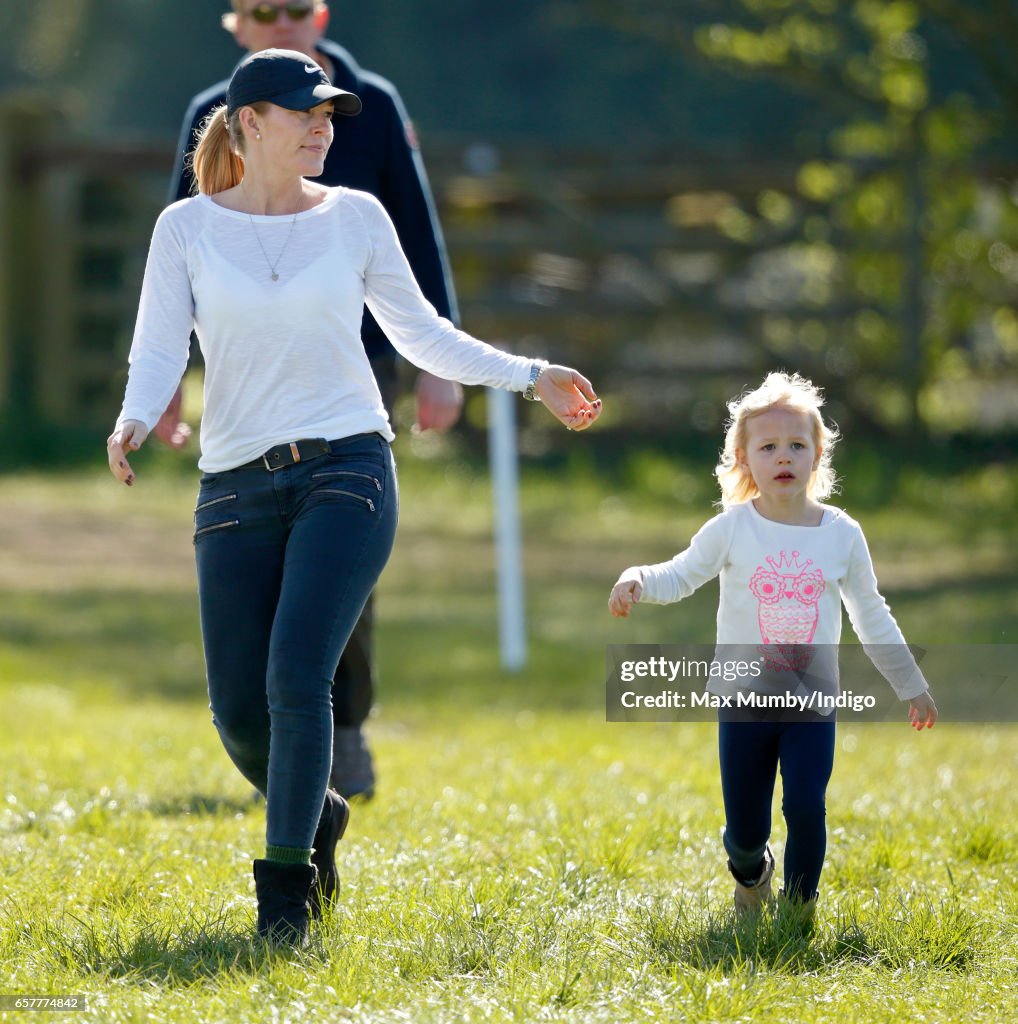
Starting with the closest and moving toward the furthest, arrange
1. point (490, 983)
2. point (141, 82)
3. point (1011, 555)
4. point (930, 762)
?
point (490, 983), point (930, 762), point (1011, 555), point (141, 82)

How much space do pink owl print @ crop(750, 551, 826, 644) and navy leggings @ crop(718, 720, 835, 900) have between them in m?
0.19

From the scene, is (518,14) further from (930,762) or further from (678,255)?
(930,762)

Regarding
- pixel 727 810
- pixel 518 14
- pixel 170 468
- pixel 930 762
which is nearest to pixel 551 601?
pixel 930 762

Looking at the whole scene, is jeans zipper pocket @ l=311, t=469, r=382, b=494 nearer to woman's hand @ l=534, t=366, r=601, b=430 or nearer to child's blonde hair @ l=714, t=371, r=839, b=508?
woman's hand @ l=534, t=366, r=601, b=430

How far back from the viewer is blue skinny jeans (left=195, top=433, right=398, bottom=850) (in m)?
3.51

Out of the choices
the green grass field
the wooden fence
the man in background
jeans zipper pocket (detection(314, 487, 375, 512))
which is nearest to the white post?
the green grass field

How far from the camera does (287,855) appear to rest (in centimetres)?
349

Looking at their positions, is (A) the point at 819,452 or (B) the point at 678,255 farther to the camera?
(B) the point at 678,255

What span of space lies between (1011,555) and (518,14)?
23291 millimetres

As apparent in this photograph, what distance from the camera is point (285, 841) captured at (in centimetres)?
350

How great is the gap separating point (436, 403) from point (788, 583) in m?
1.81

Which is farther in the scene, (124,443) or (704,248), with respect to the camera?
(704,248)

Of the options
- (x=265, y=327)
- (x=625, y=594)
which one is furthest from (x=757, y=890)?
(x=265, y=327)

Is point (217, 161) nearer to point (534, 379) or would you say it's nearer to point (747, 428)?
point (534, 379)
